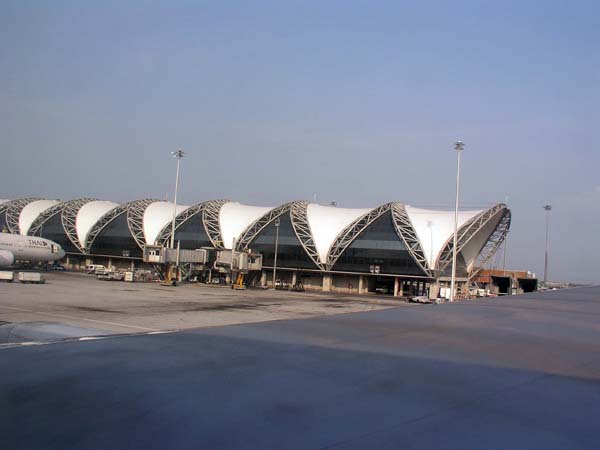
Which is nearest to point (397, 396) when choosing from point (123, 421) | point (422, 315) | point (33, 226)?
point (123, 421)

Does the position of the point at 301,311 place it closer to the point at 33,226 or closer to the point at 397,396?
the point at 397,396

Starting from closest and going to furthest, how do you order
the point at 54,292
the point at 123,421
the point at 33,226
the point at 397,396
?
the point at 123,421 → the point at 397,396 → the point at 54,292 → the point at 33,226

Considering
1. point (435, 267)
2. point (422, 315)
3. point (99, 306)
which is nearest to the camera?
point (422, 315)

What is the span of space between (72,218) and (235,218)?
1377 inches

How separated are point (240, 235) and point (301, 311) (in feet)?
154

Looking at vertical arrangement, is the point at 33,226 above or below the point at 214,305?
above

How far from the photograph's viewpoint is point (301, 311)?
44594 millimetres

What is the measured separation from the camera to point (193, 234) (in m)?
92.9

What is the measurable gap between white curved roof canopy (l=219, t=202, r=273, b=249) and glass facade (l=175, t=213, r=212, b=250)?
3.22m

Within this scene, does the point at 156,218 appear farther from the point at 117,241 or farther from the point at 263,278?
the point at 263,278

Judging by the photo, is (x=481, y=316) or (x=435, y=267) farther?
(x=435, y=267)

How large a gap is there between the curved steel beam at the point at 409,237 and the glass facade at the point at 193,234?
31.3m

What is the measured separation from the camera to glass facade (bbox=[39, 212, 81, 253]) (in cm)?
10362

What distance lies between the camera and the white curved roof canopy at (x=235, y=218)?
90.6 meters
